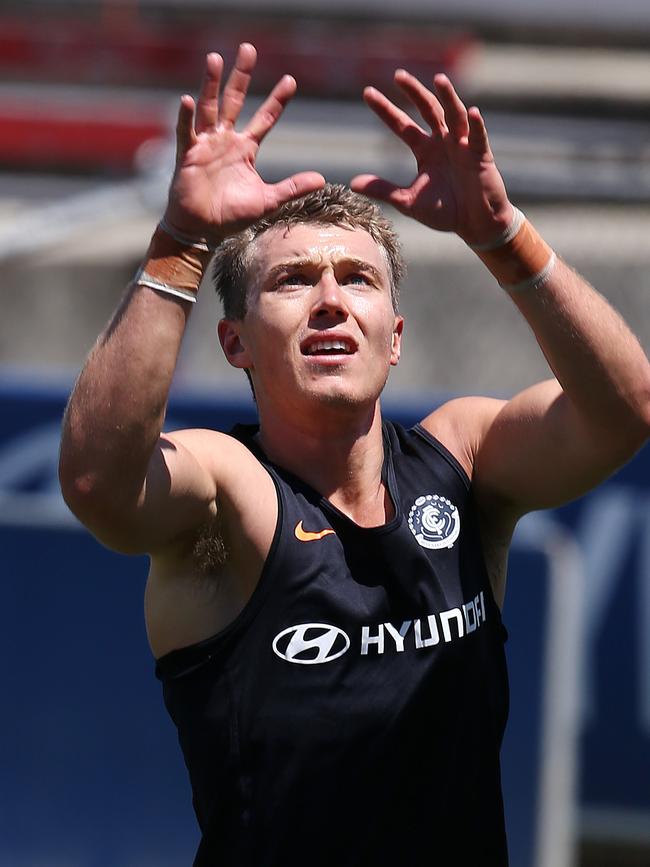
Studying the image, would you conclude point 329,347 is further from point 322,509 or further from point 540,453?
point 540,453

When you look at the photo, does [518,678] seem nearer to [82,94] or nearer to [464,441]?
[464,441]

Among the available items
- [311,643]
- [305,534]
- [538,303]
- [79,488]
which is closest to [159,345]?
[79,488]

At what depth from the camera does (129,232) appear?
9.25m

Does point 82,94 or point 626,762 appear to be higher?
point 82,94

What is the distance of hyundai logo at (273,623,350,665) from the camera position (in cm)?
266

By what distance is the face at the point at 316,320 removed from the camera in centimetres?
275

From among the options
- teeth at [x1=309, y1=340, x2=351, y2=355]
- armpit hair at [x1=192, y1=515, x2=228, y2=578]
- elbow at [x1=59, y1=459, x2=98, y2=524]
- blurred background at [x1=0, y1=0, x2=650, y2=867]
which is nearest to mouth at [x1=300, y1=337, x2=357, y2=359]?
teeth at [x1=309, y1=340, x2=351, y2=355]

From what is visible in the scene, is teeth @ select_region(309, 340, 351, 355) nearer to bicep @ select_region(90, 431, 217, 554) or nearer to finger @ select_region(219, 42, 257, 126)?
bicep @ select_region(90, 431, 217, 554)

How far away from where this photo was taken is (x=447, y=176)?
2.72m

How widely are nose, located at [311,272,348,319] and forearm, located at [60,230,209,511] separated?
0.33 m

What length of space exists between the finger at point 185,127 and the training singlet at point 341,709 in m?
0.70

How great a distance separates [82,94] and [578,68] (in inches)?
156

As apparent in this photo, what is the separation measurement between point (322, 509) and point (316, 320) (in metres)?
0.38

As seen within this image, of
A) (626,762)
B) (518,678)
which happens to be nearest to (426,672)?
(518,678)
